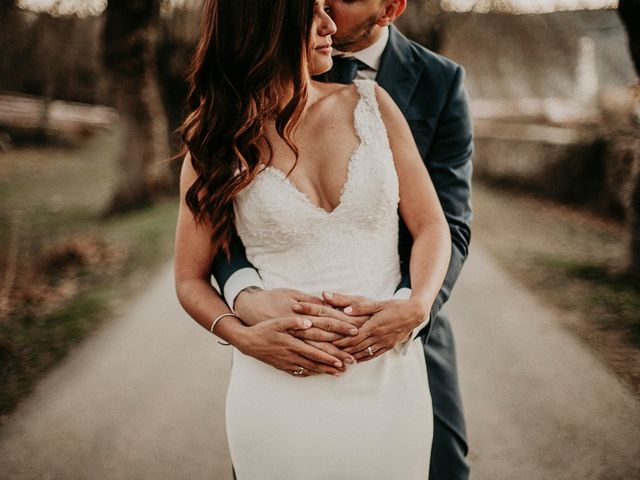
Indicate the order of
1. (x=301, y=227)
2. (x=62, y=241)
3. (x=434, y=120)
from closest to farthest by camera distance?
(x=301, y=227), (x=434, y=120), (x=62, y=241)

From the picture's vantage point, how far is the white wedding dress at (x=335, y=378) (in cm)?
159

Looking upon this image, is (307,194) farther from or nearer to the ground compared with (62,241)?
farther from the ground

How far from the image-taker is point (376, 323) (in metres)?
1.54

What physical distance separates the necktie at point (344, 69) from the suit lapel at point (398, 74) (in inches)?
3.6

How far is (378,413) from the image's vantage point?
162 centimetres

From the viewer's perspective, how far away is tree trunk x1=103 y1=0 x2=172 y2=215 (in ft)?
32.8

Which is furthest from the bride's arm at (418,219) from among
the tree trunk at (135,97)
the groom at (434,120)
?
the tree trunk at (135,97)

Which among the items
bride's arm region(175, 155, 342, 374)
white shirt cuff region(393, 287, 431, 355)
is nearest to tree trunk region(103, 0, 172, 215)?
bride's arm region(175, 155, 342, 374)

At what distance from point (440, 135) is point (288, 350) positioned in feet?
2.95

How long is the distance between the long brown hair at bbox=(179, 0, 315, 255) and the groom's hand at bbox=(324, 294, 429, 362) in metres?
0.44

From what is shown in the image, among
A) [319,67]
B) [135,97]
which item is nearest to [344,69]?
[319,67]

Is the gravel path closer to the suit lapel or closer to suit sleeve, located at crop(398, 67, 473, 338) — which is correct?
suit sleeve, located at crop(398, 67, 473, 338)

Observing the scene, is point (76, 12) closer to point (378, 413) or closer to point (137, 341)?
point (137, 341)

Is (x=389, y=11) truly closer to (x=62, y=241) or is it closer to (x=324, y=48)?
(x=324, y=48)
